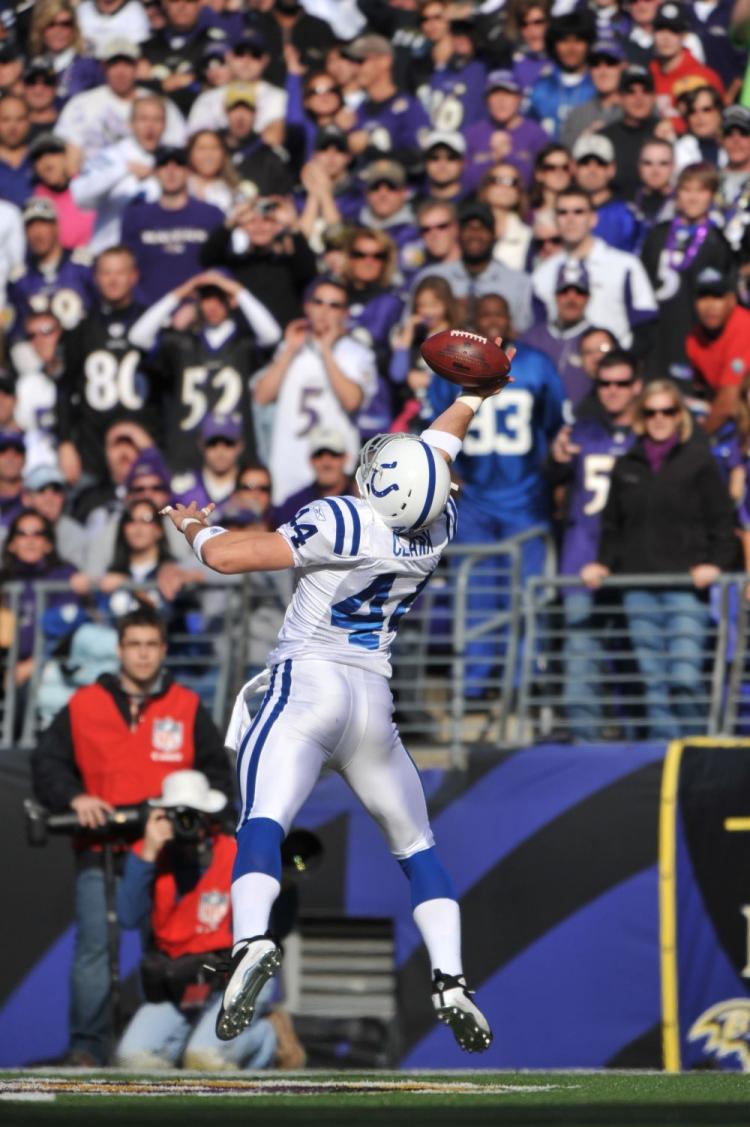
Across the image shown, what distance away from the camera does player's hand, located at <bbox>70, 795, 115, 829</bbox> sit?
9.25 m

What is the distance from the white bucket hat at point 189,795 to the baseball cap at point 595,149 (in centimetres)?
529

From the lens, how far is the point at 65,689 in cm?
1104

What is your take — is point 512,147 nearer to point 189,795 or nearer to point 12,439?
point 12,439

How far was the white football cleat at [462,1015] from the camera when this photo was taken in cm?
716

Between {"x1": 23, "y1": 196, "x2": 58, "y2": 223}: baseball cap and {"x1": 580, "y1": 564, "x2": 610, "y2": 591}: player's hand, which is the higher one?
{"x1": 23, "y1": 196, "x2": 58, "y2": 223}: baseball cap

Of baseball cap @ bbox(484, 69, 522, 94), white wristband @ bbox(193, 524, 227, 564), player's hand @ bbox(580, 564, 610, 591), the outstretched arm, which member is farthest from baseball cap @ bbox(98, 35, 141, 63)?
white wristband @ bbox(193, 524, 227, 564)

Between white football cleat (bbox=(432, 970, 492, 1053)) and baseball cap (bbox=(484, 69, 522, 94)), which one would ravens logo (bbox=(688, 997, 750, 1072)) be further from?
baseball cap (bbox=(484, 69, 522, 94))


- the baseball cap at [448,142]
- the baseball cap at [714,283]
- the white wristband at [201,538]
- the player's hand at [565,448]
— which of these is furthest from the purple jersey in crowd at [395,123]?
the white wristband at [201,538]

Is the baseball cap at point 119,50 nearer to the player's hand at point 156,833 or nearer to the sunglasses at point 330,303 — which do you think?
the sunglasses at point 330,303

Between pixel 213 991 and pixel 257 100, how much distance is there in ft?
23.6

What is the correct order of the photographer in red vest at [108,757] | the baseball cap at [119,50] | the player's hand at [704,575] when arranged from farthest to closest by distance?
the baseball cap at [119,50] < the player's hand at [704,575] < the photographer in red vest at [108,757]

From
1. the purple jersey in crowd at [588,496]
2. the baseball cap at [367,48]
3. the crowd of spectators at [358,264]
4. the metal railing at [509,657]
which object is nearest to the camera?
the metal railing at [509,657]

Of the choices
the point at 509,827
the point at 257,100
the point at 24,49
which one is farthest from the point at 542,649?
the point at 24,49

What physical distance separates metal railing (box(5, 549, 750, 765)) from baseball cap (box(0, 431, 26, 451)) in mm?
1303
